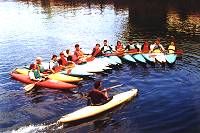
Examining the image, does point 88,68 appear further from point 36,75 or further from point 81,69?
point 36,75

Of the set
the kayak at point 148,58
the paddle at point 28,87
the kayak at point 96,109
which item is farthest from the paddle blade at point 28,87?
the kayak at point 148,58

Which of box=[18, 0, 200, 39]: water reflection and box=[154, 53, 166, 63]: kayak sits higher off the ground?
box=[18, 0, 200, 39]: water reflection

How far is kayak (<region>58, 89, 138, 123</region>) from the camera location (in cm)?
1867

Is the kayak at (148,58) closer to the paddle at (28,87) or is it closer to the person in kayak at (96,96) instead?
the person in kayak at (96,96)

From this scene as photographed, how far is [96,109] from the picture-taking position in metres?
19.5

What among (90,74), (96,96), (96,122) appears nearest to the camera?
(96,122)

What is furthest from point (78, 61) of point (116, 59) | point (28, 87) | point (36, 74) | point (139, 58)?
point (28, 87)

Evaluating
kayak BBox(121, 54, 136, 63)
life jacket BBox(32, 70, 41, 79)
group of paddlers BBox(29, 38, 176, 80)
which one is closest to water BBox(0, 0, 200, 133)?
kayak BBox(121, 54, 136, 63)

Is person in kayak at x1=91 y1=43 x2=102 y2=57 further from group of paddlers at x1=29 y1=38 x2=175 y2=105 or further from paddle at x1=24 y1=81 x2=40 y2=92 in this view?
paddle at x1=24 y1=81 x2=40 y2=92

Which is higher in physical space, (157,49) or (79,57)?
(157,49)

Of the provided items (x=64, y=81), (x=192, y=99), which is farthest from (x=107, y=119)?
(x=64, y=81)

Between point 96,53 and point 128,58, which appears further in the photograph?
point 96,53

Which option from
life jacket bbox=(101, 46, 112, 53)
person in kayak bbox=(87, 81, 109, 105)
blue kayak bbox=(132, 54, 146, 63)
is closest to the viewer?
person in kayak bbox=(87, 81, 109, 105)

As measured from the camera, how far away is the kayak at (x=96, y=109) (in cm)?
1867
